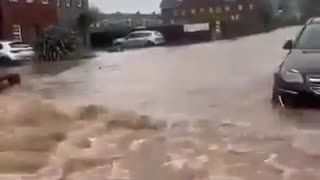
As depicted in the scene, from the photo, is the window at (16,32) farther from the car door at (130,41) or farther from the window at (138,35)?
the window at (138,35)

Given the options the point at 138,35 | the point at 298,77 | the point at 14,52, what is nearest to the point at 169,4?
the point at 138,35

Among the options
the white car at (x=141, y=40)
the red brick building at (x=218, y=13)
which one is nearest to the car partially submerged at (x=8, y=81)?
the white car at (x=141, y=40)

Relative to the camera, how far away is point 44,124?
10.1 m

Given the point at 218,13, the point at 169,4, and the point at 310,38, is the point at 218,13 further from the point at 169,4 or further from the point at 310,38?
the point at 310,38

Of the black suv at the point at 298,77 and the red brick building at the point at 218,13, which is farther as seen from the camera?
the red brick building at the point at 218,13

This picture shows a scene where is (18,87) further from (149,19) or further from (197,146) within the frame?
(149,19)

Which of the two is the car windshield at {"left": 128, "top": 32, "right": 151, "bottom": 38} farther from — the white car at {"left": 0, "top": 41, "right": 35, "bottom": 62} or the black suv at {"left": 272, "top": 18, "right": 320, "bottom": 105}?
the black suv at {"left": 272, "top": 18, "right": 320, "bottom": 105}

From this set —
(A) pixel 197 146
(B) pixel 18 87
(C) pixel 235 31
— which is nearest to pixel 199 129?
(A) pixel 197 146

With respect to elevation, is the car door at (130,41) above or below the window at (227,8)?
below

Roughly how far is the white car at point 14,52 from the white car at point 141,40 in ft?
45.0

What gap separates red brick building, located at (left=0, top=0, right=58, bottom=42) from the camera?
40.1 m

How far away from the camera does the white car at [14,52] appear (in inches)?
1149

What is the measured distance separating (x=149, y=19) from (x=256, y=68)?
4988cm

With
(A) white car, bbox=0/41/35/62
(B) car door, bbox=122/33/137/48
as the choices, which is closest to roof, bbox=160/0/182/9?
(B) car door, bbox=122/33/137/48
